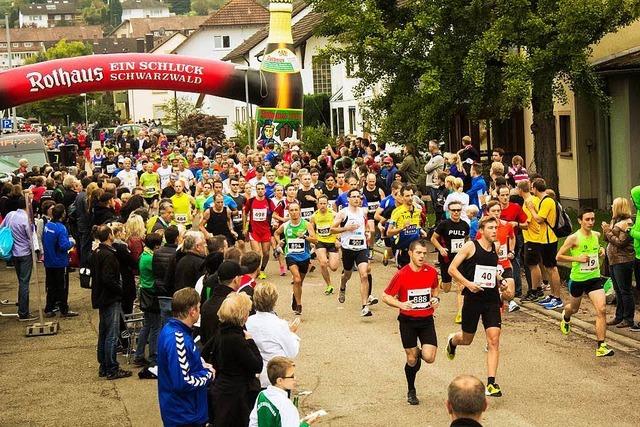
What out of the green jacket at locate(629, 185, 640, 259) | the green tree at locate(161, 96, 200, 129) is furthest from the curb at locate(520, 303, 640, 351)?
the green tree at locate(161, 96, 200, 129)

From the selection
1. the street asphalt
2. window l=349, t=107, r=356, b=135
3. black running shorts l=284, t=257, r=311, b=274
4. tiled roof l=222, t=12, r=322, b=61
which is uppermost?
tiled roof l=222, t=12, r=322, b=61

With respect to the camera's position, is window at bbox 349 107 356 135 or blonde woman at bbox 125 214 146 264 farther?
window at bbox 349 107 356 135

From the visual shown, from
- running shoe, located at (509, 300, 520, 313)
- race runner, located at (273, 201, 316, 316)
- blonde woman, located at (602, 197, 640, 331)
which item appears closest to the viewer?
blonde woman, located at (602, 197, 640, 331)

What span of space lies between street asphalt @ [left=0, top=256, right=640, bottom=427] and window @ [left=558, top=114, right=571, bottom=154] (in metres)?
11.6

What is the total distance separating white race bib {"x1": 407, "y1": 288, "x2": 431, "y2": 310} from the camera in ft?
38.2

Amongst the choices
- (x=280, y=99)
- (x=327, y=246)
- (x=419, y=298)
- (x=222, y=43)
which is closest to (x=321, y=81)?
(x=280, y=99)

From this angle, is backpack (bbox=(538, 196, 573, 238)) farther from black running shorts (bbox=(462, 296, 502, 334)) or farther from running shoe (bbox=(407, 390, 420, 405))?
running shoe (bbox=(407, 390, 420, 405))

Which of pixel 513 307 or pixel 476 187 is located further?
pixel 476 187

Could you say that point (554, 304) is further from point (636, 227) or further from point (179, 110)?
point (179, 110)

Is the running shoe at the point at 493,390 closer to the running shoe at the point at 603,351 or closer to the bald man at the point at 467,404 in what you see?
the running shoe at the point at 603,351

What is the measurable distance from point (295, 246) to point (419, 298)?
5258mm

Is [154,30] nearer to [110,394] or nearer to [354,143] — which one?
[354,143]

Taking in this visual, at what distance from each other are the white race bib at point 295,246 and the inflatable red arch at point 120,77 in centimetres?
1652

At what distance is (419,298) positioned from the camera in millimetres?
11680
